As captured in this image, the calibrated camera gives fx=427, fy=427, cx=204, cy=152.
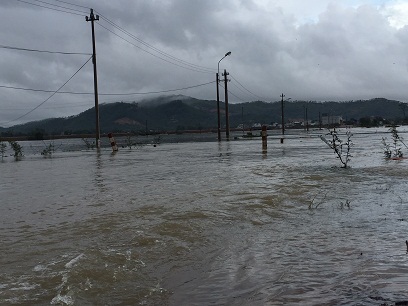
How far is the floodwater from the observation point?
10.3 ft

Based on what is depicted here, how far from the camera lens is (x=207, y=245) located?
4.52 meters

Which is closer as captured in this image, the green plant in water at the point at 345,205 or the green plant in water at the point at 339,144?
the green plant in water at the point at 345,205

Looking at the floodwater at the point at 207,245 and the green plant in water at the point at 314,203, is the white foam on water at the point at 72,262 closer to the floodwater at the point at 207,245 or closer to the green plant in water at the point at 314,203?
the floodwater at the point at 207,245

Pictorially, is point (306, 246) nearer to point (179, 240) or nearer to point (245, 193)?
point (179, 240)

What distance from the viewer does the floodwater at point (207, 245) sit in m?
3.14

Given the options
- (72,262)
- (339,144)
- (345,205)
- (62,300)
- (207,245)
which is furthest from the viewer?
(339,144)

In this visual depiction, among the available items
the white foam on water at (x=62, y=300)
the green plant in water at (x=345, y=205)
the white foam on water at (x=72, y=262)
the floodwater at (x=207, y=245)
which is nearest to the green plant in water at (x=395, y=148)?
the floodwater at (x=207, y=245)

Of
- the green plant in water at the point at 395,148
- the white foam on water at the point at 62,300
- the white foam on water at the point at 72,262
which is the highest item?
the green plant in water at the point at 395,148

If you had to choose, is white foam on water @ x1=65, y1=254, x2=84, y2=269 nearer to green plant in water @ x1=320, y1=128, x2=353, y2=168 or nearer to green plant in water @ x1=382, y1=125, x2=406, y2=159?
green plant in water @ x1=320, y1=128, x2=353, y2=168

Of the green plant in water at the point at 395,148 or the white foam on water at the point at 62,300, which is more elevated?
the green plant in water at the point at 395,148

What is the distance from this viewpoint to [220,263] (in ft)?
12.7

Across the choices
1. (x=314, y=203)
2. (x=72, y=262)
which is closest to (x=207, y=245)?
(x=72, y=262)

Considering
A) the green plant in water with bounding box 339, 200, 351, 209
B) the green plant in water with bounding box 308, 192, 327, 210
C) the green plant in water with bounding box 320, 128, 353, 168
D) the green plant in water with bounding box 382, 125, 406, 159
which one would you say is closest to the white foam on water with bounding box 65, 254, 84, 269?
the green plant in water with bounding box 308, 192, 327, 210

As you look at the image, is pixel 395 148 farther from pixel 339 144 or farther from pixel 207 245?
pixel 207 245
